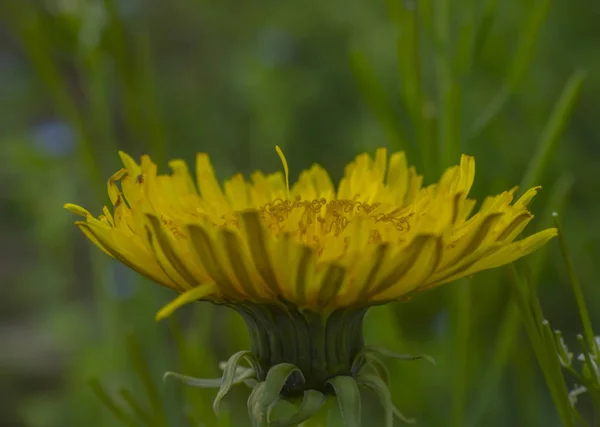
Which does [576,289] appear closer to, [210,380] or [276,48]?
[210,380]

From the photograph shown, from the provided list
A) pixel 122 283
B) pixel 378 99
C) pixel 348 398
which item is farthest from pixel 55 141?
pixel 348 398

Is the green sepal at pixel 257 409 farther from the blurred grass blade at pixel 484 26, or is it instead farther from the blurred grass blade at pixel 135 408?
the blurred grass blade at pixel 484 26

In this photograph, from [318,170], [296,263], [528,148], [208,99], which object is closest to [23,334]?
[208,99]

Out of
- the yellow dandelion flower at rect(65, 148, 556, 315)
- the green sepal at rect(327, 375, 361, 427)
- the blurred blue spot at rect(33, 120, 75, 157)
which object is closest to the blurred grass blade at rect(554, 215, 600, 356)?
the yellow dandelion flower at rect(65, 148, 556, 315)

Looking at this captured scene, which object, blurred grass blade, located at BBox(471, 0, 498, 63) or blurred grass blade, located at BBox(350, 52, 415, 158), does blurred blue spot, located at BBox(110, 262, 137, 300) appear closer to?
blurred grass blade, located at BBox(350, 52, 415, 158)

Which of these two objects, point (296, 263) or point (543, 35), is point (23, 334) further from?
point (296, 263)

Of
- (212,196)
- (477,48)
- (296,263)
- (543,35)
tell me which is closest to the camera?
(296,263)
